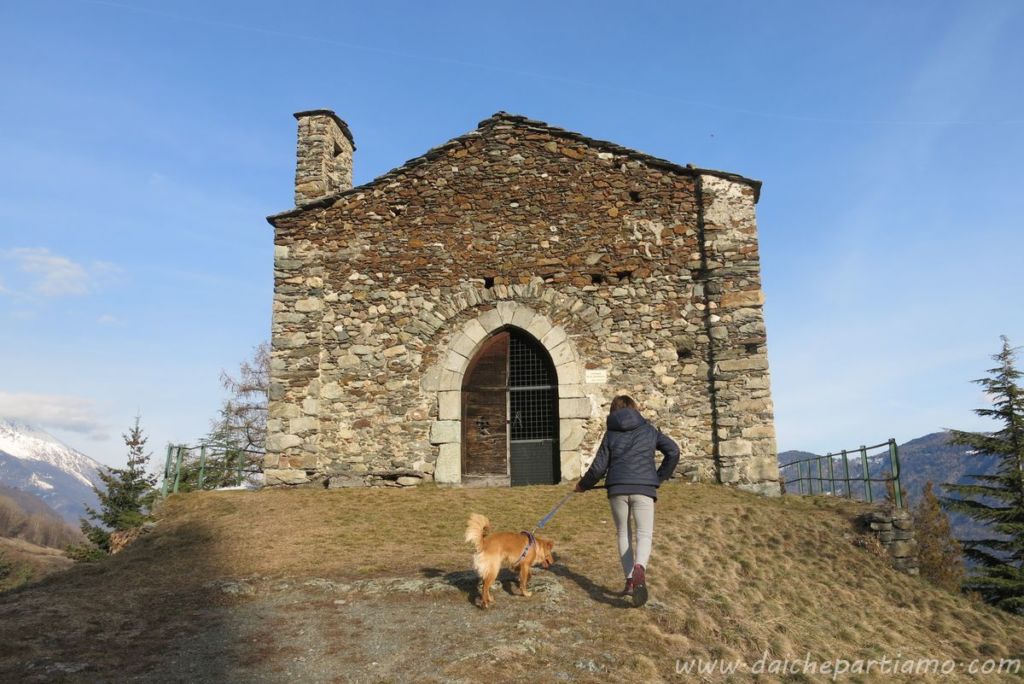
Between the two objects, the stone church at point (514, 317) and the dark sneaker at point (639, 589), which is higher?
the stone church at point (514, 317)

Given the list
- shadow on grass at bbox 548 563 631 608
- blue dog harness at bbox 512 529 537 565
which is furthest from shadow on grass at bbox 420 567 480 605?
shadow on grass at bbox 548 563 631 608

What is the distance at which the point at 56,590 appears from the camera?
7.46 m

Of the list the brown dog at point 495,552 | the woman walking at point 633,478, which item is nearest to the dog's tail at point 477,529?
the brown dog at point 495,552

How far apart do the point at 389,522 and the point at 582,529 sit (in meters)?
2.71

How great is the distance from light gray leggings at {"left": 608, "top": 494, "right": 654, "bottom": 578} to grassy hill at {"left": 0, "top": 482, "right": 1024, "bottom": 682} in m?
0.44

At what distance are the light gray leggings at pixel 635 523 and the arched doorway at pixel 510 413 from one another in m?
5.84

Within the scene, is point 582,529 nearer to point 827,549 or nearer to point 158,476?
point 827,549

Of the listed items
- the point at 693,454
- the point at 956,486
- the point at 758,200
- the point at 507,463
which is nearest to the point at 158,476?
the point at 507,463

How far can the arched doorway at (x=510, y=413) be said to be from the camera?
468 inches

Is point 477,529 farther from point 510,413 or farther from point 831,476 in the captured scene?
point 831,476

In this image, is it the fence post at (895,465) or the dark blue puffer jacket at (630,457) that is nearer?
the dark blue puffer jacket at (630,457)

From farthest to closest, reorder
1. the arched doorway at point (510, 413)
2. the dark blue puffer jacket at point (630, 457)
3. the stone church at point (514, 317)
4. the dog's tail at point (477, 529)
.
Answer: the arched doorway at point (510, 413), the stone church at point (514, 317), the dark blue puffer jacket at point (630, 457), the dog's tail at point (477, 529)

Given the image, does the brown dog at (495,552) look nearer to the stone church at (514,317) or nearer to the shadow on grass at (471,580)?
the shadow on grass at (471,580)

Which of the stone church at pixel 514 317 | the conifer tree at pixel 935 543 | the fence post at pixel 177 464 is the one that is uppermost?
the stone church at pixel 514 317
